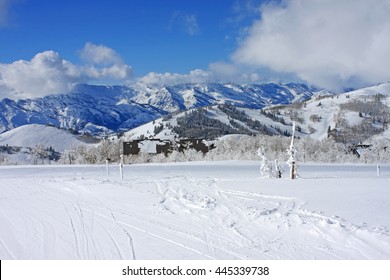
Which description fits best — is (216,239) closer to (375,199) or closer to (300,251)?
(300,251)

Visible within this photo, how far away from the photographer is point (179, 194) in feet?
55.8

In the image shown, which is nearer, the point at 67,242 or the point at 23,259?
the point at 23,259

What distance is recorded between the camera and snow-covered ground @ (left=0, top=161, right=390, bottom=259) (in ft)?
29.8

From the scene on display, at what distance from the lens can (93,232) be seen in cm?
1083

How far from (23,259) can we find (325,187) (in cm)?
1406

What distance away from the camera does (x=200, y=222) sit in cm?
1191

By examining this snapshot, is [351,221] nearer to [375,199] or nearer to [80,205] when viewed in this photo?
[375,199]

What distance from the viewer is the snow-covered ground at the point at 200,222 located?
907 centimetres

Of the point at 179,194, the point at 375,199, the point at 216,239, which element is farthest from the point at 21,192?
the point at 375,199
